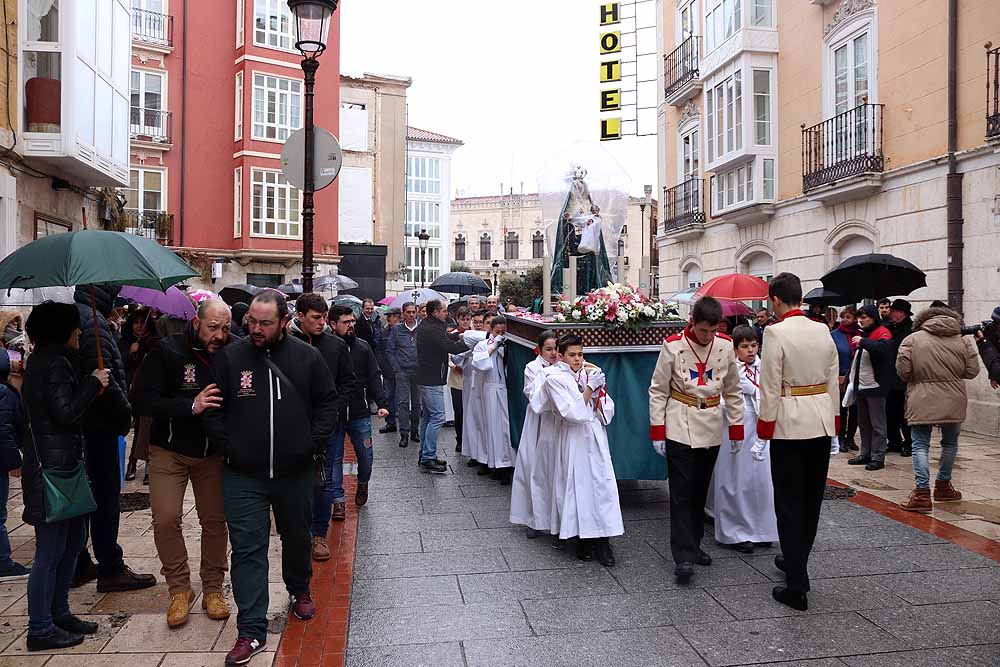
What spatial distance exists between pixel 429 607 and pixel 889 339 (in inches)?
285

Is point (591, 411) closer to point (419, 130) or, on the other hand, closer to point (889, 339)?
point (889, 339)

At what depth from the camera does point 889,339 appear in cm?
1006

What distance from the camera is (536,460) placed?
6758mm

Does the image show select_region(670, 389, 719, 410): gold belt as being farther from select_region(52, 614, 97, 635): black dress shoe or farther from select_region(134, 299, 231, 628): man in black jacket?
select_region(52, 614, 97, 635): black dress shoe

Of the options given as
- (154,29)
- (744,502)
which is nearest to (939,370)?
(744,502)

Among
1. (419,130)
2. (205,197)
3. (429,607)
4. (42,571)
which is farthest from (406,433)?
(419,130)

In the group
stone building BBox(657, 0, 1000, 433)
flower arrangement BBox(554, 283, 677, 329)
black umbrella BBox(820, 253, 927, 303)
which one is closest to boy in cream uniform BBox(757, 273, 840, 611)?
flower arrangement BBox(554, 283, 677, 329)

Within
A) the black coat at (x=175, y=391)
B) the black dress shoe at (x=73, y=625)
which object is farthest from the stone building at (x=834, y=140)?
the black dress shoe at (x=73, y=625)

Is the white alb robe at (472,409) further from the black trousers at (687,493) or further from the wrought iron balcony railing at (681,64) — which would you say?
the wrought iron balcony railing at (681,64)

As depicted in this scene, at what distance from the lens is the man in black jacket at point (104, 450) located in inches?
203

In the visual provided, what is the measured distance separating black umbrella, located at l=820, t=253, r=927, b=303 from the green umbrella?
824cm

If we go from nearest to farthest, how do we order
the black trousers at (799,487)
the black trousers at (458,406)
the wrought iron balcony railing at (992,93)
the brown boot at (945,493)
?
the black trousers at (799,487)
the brown boot at (945,493)
the black trousers at (458,406)
the wrought iron balcony railing at (992,93)

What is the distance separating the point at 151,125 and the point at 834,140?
2066 centimetres

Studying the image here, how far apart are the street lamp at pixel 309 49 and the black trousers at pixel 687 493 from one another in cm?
459
